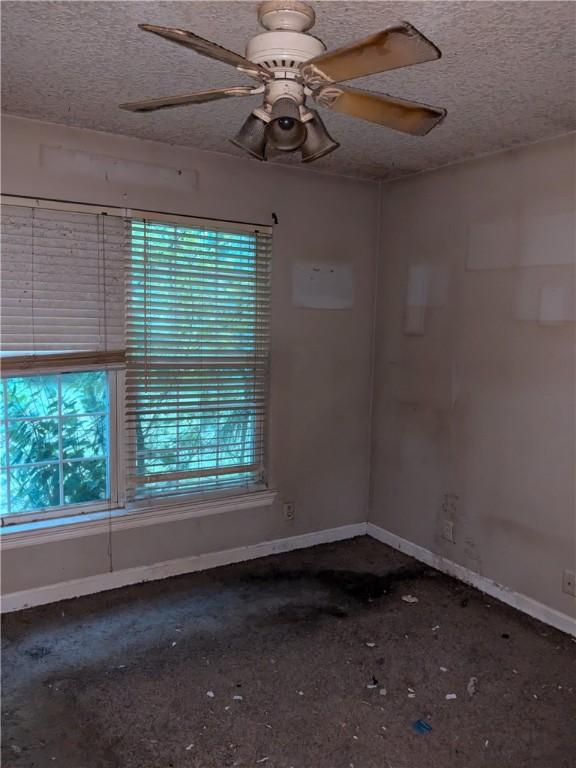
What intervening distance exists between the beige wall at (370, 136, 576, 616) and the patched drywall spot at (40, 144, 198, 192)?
4.77 ft

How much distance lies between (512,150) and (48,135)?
7.75 feet

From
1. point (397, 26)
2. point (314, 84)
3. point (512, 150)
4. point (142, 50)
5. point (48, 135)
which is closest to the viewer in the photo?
point (397, 26)

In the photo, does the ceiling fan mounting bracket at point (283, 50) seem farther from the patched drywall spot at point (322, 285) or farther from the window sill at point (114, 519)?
the window sill at point (114, 519)

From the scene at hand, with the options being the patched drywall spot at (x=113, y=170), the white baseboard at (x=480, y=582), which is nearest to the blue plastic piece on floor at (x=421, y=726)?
the white baseboard at (x=480, y=582)

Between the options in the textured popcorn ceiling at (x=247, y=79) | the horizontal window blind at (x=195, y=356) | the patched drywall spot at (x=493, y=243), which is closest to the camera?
the textured popcorn ceiling at (x=247, y=79)

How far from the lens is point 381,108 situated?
1594 millimetres

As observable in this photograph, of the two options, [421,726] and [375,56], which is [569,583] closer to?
[421,726]

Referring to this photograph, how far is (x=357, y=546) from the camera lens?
3.85m

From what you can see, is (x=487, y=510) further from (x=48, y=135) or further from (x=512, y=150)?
(x=48, y=135)

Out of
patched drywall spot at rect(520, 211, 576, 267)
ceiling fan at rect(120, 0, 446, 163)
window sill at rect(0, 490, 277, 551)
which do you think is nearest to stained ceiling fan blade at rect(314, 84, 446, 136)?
ceiling fan at rect(120, 0, 446, 163)

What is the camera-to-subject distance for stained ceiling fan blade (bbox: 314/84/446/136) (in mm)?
1542

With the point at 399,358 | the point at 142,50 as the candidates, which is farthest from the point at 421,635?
the point at 142,50

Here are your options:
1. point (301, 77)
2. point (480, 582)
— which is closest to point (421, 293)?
point (480, 582)

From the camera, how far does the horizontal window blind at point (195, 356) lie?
3102mm
